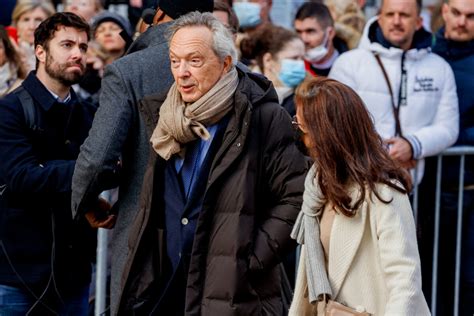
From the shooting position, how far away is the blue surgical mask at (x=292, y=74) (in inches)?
282

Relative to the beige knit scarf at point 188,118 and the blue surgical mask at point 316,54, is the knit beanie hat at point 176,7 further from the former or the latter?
the blue surgical mask at point 316,54

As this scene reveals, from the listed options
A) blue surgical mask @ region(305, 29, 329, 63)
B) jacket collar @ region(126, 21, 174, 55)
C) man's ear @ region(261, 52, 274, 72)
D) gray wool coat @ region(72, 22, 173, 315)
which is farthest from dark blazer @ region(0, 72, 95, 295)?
blue surgical mask @ region(305, 29, 329, 63)

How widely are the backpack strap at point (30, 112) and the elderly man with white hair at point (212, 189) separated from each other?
793 mm

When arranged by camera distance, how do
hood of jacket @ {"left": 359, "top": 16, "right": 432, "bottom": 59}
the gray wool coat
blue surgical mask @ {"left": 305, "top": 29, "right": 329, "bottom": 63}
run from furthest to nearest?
1. blue surgical mask @ {"left": 305, "top": 29, "right": 329, "bottom": 63}
2. hood of jacket @ {"left": 359, "top": 16, "right": 432, "bottom": 59}
3. the gray wool coat

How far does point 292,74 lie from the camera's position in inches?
282

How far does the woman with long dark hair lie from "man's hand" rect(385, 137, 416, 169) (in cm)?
224

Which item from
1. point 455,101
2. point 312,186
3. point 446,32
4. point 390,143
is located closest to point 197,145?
point 312,186

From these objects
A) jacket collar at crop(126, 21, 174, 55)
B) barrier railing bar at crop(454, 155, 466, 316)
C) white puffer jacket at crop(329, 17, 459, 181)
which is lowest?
barrier railing bar at crop(454, 155, 466, 316)

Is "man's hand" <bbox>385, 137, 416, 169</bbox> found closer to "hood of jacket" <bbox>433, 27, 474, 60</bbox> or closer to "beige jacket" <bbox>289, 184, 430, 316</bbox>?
"hood of jacket" <bbox>433, 27, 474, 60</bbox>

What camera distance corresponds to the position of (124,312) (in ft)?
16.2

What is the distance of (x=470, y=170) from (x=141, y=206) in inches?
114

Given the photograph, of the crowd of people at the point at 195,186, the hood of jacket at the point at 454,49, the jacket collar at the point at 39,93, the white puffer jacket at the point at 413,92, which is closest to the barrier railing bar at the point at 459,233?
the white puffer jacket at the point at 413,92

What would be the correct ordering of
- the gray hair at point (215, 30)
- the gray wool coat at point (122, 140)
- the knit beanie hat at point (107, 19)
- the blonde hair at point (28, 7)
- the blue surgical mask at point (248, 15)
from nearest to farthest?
1. the gray hair at point (215, 30)
2. the gray wool coat at point (122, 140)
3. the knit beanie hat at point (107, 19)
4. the blonde hair at point (28, 7)
5. the blue surgical mask at point (248, 15)

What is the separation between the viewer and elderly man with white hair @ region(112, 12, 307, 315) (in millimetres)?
4715
